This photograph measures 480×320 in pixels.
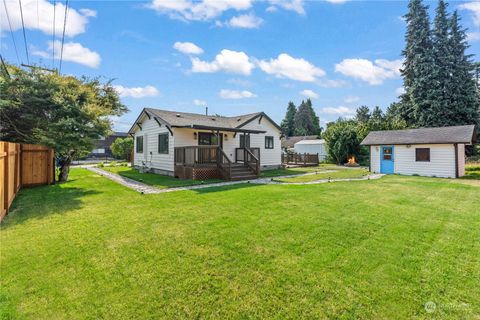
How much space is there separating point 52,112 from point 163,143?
544 centimetres

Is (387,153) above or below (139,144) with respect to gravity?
below

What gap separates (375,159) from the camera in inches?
665

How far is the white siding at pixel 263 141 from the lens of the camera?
1725 cm

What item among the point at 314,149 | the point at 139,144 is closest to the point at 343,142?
the point at 314,149

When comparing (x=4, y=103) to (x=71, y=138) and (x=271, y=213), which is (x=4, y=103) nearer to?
(x=71, y=138)

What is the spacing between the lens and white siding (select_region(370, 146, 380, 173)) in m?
16.7

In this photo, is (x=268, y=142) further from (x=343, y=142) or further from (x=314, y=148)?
(x=314, y=148)

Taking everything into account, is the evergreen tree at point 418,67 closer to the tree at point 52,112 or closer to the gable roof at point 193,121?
the gable roof at point 193,121

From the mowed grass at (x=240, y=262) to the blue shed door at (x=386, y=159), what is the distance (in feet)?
35.3

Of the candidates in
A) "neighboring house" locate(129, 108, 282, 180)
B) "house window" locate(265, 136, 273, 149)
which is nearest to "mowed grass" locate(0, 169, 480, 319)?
"neighboring house" locate(129, 108, 282, 180)

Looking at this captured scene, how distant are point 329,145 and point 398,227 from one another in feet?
71.3

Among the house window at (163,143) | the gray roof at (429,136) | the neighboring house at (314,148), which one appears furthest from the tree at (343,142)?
the house window at (163,143)

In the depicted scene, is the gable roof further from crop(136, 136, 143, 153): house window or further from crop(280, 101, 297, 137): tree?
crop(280, 101, 297, 137): tree

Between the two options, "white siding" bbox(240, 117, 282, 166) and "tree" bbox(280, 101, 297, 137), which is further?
"tree" bbox(280, 101, 297, 137)
